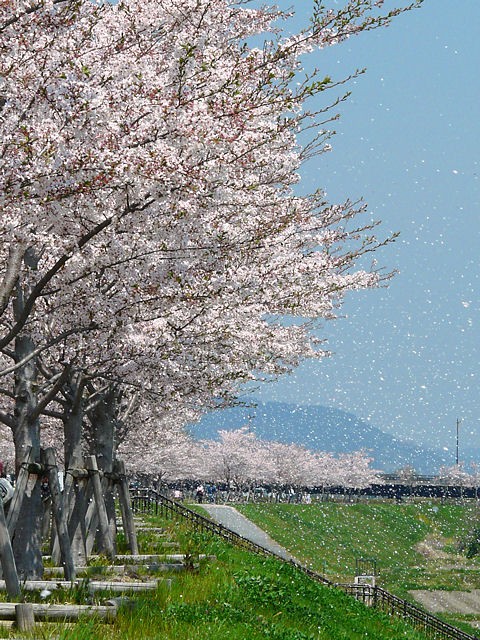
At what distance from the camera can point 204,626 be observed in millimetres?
9797

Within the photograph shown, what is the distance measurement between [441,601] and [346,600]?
1126 inches

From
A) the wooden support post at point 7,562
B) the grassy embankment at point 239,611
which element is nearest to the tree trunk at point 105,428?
the grassy embankment at point 239,611

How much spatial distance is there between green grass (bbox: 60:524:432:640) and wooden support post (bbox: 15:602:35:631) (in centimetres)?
43

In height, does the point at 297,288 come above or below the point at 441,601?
above

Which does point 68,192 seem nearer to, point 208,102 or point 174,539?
point 208,102

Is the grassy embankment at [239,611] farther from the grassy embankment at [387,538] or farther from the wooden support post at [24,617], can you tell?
the grassy embankment at [387,538]

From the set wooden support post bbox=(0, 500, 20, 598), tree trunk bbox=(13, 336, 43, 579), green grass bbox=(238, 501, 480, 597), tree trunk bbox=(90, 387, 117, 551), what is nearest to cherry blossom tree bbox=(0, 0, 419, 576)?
tree trunk bbox=(13, 336, 43, 579)

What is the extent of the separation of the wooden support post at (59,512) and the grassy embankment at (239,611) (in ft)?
4.38

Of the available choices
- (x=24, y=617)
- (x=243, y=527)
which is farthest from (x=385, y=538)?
(x=24, y=617)

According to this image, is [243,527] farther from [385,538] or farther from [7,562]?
[7,562]

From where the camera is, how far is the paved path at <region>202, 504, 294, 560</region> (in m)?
43.4

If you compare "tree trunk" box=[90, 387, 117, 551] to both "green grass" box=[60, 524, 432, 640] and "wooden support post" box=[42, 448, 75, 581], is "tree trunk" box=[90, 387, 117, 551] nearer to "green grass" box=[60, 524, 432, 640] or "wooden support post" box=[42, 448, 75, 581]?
"green grass" box=[60, 524, 432, 640]

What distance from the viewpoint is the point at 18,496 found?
11992mm

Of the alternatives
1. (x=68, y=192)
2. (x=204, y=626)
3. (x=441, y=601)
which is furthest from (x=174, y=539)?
(x=441, y=601)
